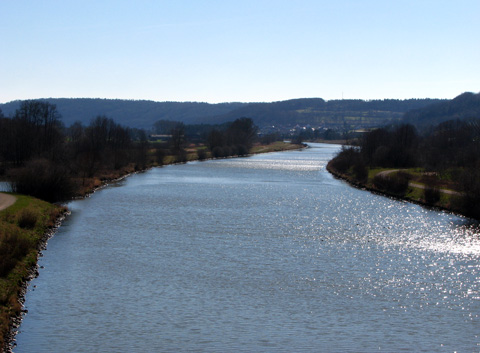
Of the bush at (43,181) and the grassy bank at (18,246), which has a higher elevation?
the bush at (43,181)

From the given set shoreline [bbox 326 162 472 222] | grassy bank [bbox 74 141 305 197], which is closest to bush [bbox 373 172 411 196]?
shoreline [bbox 326 162 472 222]

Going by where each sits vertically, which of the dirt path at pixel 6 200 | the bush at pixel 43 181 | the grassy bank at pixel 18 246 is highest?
the bush at pixel 43 181

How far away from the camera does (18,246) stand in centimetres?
2466

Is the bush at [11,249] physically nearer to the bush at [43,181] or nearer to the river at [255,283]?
the river at [255,283]

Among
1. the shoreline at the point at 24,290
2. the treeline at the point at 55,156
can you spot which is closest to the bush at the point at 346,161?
the treeline at the point at 55,156

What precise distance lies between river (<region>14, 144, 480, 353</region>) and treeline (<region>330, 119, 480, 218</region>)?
3.42 meters

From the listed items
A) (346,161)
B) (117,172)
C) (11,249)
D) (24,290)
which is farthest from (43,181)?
(346,161)

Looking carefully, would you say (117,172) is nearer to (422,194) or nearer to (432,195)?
(422,194)

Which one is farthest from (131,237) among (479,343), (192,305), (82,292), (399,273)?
(479,343)

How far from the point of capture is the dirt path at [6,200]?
35.5 meters

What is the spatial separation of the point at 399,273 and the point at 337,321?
25.6 feet

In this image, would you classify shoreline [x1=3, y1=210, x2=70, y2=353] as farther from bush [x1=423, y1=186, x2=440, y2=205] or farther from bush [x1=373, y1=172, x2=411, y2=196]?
bush [x1=373, y1=172, x2=411, y2=196]

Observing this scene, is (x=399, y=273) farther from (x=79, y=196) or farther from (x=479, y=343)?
(x=79, y=196)

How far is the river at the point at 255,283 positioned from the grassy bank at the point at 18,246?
610 millimetres
